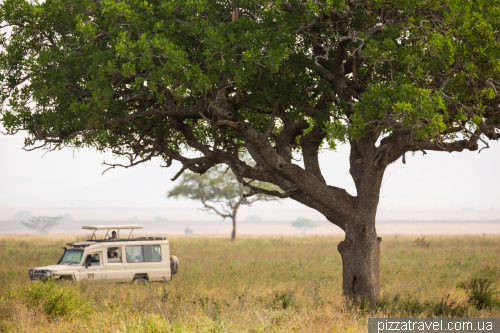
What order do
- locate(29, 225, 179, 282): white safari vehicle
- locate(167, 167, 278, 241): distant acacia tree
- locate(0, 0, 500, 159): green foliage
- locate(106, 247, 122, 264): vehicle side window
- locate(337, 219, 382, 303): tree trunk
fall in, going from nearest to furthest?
locate(0, 0, 500, 159): green foliage < locate(337, 219, 382, 303): tree trunk < locate(29, 225, 179, 282): white safari vehicle < locate(106, 247, 122, 264): vehicle side window < locate(167, 167, 278, 241): distant acacia tree

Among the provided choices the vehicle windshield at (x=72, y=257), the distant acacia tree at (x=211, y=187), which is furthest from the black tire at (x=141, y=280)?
the distant acacia tree at (x=211, y=187)

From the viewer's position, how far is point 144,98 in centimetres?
1466

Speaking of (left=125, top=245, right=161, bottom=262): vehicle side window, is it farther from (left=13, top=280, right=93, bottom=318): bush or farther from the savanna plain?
(left=13, top=280, right=93, bottom=318): bush

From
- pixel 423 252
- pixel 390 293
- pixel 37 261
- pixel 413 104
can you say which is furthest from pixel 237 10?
pixel 423 252

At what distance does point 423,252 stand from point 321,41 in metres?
23.3

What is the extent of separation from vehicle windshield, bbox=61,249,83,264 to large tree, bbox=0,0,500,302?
483 cm

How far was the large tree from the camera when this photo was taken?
10.9 metres

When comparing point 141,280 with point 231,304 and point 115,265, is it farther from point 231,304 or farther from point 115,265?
point 231,304

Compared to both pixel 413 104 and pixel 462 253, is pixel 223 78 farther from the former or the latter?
pixel 462 253

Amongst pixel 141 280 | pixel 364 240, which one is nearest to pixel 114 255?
pixel 141 280

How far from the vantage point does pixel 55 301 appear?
10773 millimetres

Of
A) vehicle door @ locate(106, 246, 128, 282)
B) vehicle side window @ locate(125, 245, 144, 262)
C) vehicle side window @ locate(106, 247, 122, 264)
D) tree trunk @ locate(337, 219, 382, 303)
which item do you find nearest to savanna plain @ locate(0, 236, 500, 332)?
tree trunk @ locate(337, 219, 382, 303)

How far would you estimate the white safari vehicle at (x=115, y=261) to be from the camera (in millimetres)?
17297

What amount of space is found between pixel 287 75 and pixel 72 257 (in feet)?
35.2
